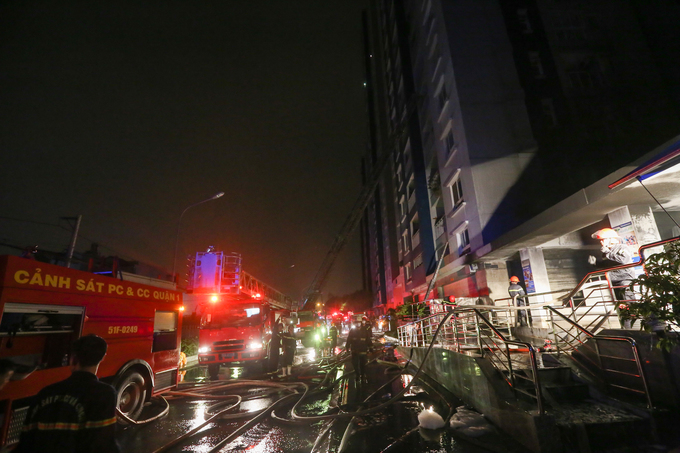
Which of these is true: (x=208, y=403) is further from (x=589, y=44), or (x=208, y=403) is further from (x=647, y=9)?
(x=647, y=9)

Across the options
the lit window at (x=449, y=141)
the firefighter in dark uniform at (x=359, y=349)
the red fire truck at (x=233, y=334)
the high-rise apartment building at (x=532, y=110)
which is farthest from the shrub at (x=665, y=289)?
the lit window at (x=449, y=141)

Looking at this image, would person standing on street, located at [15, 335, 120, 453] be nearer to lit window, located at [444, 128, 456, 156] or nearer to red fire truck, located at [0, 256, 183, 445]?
red fire truck, located at [0, 256, 183, 445]

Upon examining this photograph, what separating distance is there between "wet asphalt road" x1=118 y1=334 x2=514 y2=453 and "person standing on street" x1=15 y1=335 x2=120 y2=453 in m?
3.32

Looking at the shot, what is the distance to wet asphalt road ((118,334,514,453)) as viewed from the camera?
15.9 ft

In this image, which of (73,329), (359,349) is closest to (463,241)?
(359,349)

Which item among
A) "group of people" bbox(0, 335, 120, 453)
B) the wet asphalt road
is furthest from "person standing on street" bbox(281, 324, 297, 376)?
"group of people" bbox(0, 335, 120, 453)

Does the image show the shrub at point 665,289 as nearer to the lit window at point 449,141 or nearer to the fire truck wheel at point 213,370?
the fire truck wheel at point 213,370

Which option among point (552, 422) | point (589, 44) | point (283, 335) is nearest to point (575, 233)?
point (552, 422)

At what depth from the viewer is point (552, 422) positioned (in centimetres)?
427

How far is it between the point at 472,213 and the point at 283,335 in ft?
42.2

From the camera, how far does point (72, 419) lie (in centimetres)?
212

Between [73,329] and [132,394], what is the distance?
2.17m

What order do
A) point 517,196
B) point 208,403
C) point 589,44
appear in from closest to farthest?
point 208,403
point 517,196
point 589,44

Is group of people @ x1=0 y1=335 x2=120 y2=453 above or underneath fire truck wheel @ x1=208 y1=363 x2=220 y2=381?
above
